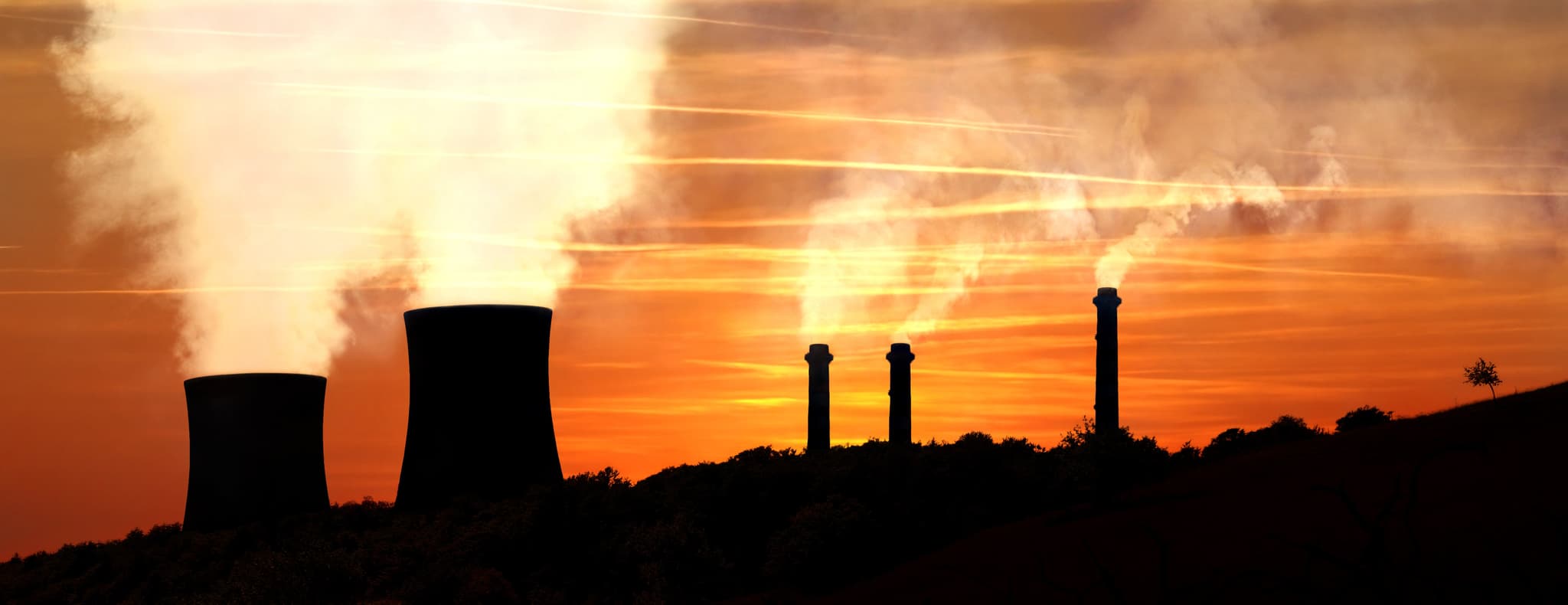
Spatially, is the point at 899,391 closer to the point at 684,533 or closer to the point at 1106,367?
the point at 1106,367

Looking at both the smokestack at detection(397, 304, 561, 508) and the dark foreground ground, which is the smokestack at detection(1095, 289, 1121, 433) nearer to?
the dark foreground ground

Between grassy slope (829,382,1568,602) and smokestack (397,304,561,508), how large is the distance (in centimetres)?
1056

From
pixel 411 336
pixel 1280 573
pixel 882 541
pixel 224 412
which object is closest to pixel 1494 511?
pixel 1280 573

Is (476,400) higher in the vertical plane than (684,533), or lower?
higher

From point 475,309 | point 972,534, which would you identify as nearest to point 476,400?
point 475,309

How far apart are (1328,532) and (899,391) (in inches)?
951

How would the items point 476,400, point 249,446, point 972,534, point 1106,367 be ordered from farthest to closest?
point 1106,367, point 249,446, point 476,400, point 972,534

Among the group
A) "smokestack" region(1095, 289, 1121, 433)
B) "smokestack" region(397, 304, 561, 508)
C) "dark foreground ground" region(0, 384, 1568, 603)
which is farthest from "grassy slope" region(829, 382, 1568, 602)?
"smokestack" region(1095, 289, 1121, 433)

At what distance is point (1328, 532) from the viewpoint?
8.06m

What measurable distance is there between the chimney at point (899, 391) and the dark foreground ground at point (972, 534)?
5499mm

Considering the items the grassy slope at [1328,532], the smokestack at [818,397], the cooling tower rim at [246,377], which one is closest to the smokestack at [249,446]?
the cooling tower rim at [246,377]

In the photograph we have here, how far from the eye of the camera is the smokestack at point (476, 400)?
22.2 metres

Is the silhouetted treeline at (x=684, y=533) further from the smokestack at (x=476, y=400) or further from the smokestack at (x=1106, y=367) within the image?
the smokestack at (x=1106, y=367)

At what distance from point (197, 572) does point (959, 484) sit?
13167 mm
